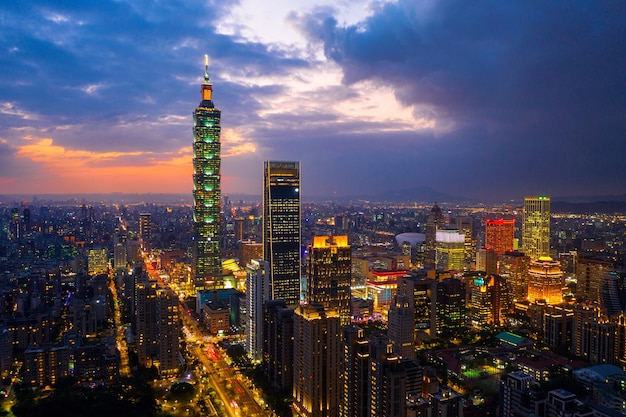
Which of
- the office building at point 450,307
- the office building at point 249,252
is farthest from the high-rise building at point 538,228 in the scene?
the office building at point 249,252

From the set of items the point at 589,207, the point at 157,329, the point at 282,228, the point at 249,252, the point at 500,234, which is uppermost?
the point at 589,207

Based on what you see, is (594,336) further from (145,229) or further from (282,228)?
(145,229)

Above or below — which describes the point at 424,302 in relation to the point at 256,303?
below

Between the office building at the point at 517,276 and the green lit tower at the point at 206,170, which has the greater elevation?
the green lit tower at the point at 206,170

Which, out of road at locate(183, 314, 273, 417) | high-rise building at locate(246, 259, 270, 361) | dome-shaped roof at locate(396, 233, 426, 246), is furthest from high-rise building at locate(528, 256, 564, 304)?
dome-shaped roof at locate(396, 233, 426, 246)

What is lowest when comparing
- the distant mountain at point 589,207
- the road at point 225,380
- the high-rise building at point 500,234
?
the road at point 225,380

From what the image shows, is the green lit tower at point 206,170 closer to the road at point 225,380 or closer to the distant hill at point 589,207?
the road at point 225,380

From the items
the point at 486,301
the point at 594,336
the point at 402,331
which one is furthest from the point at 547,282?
the point at 402,331
